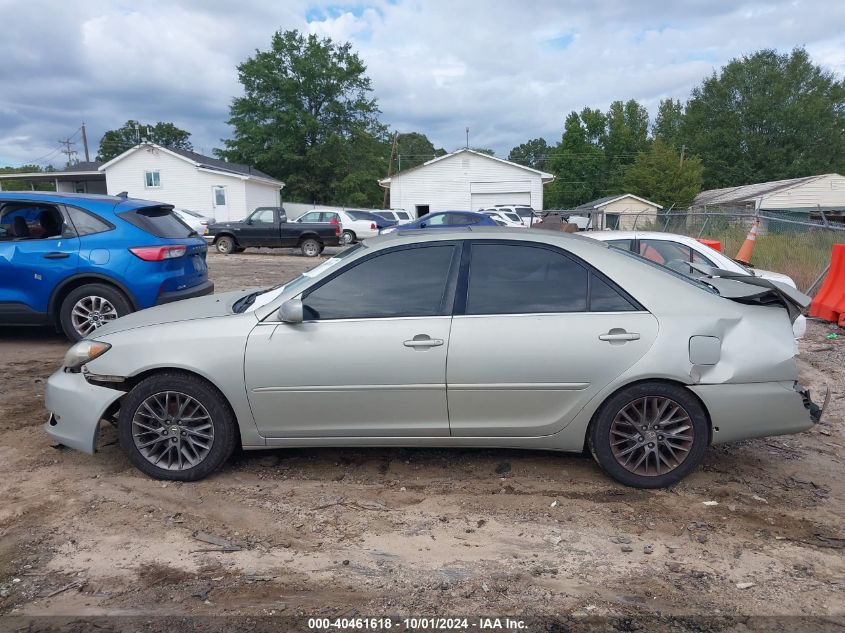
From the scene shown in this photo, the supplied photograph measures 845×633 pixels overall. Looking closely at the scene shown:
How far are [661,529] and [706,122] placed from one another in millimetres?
72822

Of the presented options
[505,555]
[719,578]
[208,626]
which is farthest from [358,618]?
[719,578]

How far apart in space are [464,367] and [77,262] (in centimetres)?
531

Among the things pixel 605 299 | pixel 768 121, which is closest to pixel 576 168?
pixel 768 121

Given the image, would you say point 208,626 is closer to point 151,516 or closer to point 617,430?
point 151,516

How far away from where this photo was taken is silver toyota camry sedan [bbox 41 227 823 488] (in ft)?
13.0

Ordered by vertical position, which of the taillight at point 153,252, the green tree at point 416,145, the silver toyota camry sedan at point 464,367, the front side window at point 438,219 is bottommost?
the silver toyota camry sedan at point 464,367

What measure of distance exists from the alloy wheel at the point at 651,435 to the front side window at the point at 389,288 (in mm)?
1354

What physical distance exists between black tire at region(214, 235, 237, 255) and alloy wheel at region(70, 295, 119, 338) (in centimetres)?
1669

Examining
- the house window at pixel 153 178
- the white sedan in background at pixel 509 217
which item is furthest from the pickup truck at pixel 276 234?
the house window at pixel 153 178

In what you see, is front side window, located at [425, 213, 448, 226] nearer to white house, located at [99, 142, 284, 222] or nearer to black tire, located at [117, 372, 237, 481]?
black tire, located at [117, 372, 237, 481]

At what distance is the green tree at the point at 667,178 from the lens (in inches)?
2149

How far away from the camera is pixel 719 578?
3.21 metres

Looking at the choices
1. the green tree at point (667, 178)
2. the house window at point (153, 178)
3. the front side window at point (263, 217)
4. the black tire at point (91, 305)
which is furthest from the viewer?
the green tree at point (667, 178)

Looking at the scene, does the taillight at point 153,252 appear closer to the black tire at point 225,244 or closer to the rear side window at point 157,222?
the rear side window at point 157,222
